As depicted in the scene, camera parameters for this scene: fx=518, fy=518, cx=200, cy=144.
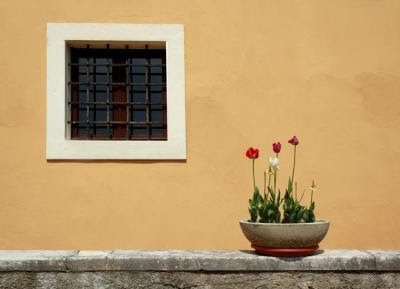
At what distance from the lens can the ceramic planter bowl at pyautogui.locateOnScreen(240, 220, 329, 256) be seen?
282 centimetres

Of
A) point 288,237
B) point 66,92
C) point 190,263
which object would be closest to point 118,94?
point 66,92

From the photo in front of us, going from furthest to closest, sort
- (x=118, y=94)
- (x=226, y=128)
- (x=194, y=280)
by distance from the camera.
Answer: (x=118, y=94)
(x=226, y=128)
(x=194, y=280)

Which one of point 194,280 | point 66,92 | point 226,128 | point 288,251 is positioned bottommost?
point 194,280

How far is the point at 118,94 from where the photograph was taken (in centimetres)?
474

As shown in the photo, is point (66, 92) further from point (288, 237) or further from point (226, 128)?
point (288, 237)

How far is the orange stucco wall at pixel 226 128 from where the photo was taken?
4.38 m

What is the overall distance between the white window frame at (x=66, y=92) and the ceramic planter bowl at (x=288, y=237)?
171cm

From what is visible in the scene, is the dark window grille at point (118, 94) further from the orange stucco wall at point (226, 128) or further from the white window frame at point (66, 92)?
the orange stucco wall at point (226, 128)

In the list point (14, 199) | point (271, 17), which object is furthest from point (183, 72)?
point (14, 199)

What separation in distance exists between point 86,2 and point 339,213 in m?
2.87

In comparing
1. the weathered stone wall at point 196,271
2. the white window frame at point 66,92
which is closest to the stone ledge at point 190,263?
the weathered stone wall at point 196,271

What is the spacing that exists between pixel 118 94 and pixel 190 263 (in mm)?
2330

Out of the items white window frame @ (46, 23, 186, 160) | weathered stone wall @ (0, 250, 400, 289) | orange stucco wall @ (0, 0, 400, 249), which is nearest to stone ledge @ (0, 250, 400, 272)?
weathered stone wall @ (0, 250, 400, 289)

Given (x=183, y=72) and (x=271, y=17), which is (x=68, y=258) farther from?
(x=271, y=17)
